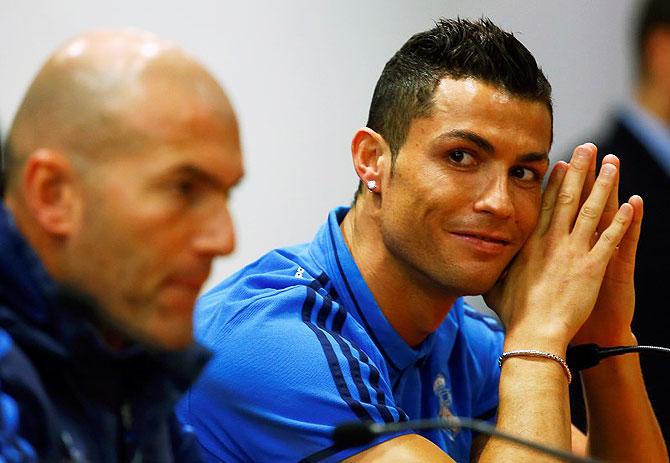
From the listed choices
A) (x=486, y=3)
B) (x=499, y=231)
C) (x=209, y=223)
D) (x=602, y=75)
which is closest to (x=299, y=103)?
(x=486, y=3)

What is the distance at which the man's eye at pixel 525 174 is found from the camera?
1.87m

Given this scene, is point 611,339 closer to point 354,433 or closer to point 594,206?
point 594,206

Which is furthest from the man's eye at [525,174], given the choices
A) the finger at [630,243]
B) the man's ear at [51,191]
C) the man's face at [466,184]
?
the man's ear at [51,191]

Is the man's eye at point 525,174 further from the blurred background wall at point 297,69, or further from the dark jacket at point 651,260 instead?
the blurred background wall at point 297,69

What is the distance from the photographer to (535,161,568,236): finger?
1936 millimetres

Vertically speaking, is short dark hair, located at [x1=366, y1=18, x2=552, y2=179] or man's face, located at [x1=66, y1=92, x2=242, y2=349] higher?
short dark hair, located at [x1=366, y1=18, x2=552, y2=179]

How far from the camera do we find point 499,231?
1836mm

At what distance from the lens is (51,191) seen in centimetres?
119

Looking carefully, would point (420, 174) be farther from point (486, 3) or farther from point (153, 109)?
point (486, 3)

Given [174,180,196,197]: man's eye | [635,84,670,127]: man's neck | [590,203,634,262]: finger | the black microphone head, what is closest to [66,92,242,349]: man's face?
[174,180,196,197]: man's eye

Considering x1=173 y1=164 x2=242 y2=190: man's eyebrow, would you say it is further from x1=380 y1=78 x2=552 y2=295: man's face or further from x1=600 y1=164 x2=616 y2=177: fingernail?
x1=600 y1=164 x2=616 y2=177: fingernail

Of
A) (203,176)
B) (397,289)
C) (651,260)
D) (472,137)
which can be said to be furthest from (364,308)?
(651,260)

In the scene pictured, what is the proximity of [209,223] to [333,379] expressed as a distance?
49cm

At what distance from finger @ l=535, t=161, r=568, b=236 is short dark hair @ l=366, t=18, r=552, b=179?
11 centimetres
